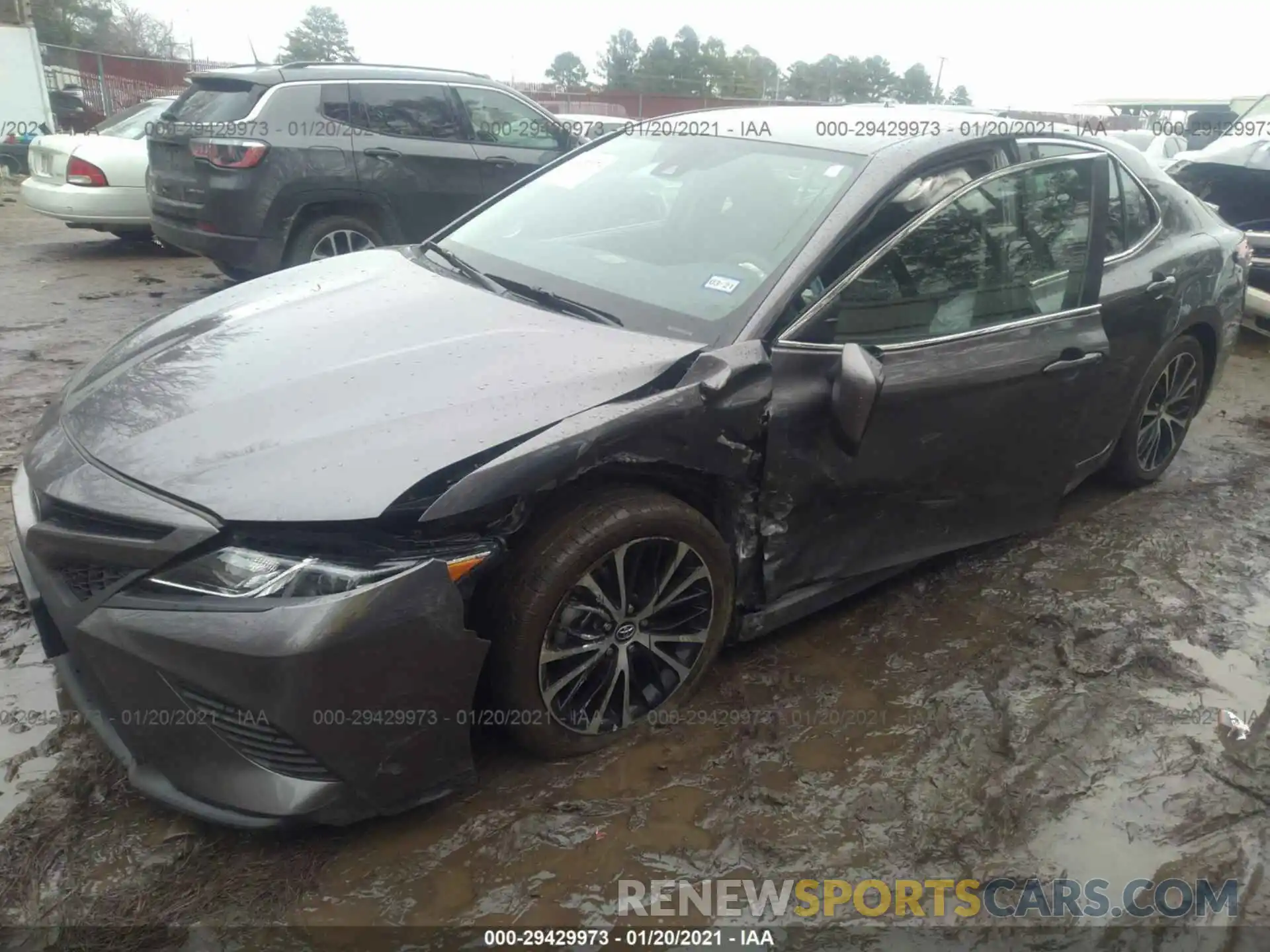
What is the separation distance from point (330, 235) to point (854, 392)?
17.1 feet

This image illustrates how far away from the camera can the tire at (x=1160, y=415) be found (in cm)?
408

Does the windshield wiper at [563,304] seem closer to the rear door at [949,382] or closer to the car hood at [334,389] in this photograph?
the car hood at [334,389]

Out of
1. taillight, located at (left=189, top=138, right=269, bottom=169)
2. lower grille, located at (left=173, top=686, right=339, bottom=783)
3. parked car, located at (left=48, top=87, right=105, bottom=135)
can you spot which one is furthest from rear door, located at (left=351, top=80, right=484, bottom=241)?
parked car, located at (left=48, top=87, right=105, bottom=135)

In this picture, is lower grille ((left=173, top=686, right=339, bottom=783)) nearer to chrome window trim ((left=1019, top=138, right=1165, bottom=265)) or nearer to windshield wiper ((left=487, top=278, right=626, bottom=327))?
windshield wiper ((left=487, top=278, right=626, bottom=327))

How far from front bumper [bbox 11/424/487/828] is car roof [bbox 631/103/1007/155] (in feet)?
6.71

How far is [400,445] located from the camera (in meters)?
2.15

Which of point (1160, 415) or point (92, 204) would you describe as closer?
point (1160, 415)

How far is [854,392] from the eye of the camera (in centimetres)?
254

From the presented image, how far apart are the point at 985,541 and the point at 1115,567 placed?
2.71 feet

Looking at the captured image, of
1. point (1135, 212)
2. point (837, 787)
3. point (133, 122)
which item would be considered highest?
point (133, 122)

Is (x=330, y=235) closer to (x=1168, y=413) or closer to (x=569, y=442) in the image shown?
(x=569, y=442)

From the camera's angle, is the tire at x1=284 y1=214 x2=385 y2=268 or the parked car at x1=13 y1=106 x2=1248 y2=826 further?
the tire at x1=284 y1=214 x2=385 y2=268

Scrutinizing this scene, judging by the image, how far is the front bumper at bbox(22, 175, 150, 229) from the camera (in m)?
8.35

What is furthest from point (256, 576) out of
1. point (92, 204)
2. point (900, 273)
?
point (92, 204)
